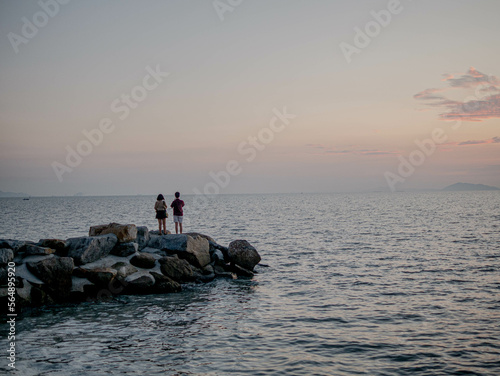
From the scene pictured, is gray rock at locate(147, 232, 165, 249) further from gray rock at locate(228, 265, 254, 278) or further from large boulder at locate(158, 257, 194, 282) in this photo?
gray rock at locate(228, 265, 254, 278)

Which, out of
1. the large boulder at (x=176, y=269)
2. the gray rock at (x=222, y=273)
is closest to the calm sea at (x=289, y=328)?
the large boulder at (x=176, y=269)

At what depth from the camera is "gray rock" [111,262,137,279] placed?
2117 centimetres

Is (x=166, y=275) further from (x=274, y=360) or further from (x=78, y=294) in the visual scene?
(x=274, y=360)

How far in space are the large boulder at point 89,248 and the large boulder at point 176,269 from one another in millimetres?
3050

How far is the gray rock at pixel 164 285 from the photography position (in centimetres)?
2117

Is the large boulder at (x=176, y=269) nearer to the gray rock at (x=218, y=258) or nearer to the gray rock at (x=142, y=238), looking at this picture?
the gray rock at (x=218, y=258)

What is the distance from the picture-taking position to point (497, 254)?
1251 inches

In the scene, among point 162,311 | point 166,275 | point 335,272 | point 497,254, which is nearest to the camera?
point 162,311

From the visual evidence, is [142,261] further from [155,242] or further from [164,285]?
[155,242]

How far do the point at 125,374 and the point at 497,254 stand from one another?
100ft

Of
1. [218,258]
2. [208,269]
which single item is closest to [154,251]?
[208,269]

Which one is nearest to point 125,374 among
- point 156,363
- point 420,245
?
point 156,363

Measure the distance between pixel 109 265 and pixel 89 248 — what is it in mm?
1356

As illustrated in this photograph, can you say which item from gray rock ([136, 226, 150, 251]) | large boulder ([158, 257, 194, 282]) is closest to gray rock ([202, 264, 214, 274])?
large boulder ([158, 257, 194, 282])
